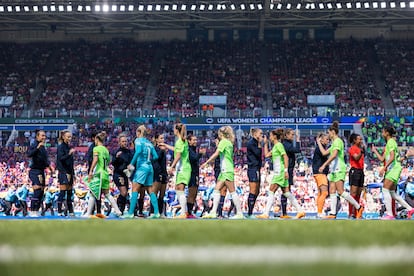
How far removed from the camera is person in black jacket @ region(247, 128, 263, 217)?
16.3m

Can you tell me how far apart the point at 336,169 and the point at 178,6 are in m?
34.0

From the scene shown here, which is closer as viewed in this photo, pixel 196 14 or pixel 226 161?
pixel 226 161

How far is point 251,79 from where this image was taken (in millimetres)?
51531

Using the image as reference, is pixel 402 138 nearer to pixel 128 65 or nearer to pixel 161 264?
pixel 128 65

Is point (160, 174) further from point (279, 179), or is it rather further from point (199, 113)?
point (199, 113)

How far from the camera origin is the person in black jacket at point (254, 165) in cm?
1631

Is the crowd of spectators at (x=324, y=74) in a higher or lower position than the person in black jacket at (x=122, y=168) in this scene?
higher

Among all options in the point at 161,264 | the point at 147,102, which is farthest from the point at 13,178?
the point at 161,264

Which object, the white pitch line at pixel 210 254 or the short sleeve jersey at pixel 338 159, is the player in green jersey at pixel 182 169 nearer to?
the short sleeve jersey at pixel 338 159

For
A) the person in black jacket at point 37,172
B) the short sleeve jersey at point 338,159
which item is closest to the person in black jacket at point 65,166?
the person in black jacket at point 37,172

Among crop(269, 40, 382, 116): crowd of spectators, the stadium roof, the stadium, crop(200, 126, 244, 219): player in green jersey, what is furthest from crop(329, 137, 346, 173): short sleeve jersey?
the stadium roof

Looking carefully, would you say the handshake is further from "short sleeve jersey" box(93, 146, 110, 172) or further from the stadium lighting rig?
the stadium lighting rig

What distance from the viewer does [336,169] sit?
53.5 feet

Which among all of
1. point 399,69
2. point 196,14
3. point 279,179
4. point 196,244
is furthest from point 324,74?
point 196,244
